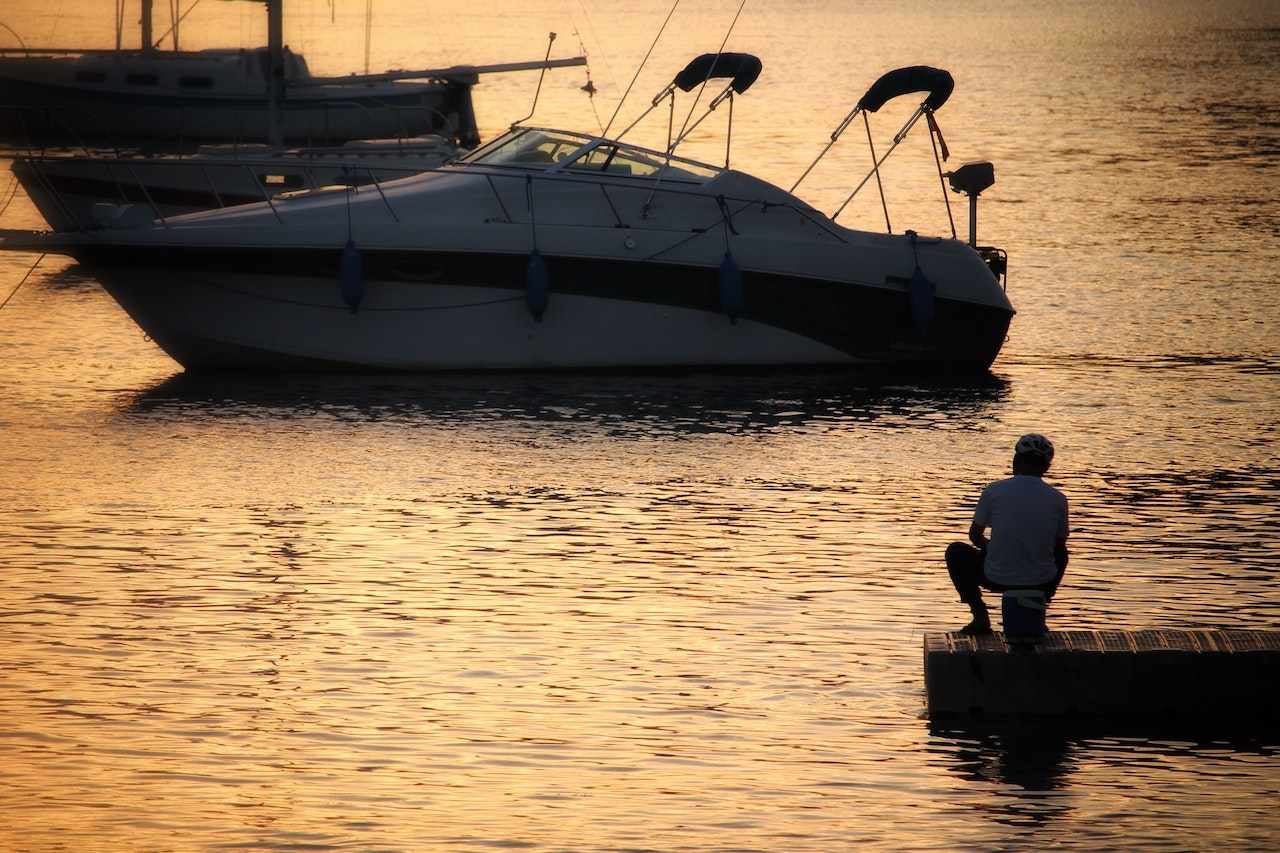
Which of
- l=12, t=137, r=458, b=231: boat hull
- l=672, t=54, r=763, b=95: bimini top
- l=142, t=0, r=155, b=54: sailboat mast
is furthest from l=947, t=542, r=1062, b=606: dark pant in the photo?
l=142, t=0, r=155, b=54: sailboat mast

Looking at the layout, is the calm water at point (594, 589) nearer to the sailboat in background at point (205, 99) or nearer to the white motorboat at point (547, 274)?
the white motorboat at point (547, 274)

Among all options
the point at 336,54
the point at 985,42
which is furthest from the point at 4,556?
the point at 336,54

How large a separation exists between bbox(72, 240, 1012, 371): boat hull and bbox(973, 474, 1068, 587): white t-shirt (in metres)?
9.48

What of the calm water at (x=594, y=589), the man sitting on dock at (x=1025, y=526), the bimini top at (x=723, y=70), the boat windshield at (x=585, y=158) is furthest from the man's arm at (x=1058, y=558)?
the bimini top at (x=723, y=70)

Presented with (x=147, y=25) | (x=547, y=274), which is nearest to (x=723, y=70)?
(x=547, y=274)

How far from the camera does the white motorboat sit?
17609 mm

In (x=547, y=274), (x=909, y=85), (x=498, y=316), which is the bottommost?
(x=498, y=316)

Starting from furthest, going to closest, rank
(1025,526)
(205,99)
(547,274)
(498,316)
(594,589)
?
1. (205,99)
2. (498,316)
3. (547,274)
4. (594,589)
5. (1025,526)

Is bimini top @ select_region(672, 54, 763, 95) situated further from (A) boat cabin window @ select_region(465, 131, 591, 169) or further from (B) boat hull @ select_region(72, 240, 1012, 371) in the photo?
(B) boat hull @ select_region(72, 240, 1012, 371)

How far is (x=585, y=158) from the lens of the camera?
18.2 metres

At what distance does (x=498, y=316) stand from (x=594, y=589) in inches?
289

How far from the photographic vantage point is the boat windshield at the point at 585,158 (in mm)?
18188

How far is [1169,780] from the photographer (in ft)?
26.8

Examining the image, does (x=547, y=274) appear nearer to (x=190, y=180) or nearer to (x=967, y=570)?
(x=967, y=570)
